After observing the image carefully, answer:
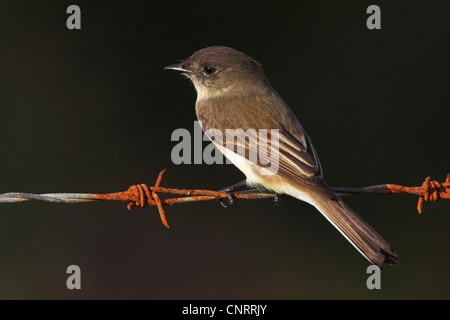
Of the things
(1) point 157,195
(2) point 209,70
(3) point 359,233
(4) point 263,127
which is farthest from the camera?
(2) point 209,70

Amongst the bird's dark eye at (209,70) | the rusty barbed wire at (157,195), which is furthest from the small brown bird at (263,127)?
the rusty barbed wire at (157,195)

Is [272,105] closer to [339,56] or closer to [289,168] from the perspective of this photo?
[289,168]

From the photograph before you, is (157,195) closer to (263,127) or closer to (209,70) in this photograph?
(263,127)

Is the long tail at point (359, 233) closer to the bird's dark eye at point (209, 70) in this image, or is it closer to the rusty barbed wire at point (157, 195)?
the rusty barbed wire at point (157, 195)

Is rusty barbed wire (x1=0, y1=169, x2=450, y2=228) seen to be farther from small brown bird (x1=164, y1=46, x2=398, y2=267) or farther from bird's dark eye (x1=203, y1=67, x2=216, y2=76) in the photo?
bird's dark eye (x1=203, y1=67, x2=216, y2=76)

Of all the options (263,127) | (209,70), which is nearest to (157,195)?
(263,127)

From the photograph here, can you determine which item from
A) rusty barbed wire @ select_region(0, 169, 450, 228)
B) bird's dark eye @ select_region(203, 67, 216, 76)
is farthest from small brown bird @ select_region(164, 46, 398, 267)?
rusty barbed wire @ select_region(0, 169, 450, 228)

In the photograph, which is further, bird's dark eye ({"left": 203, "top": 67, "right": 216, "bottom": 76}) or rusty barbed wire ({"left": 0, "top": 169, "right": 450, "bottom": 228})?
bird's dark eye ({"left": 203, "top": 67, "right": 216, "bottom": 76})

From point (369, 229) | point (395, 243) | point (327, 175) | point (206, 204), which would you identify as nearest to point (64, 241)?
point (206, 204)
